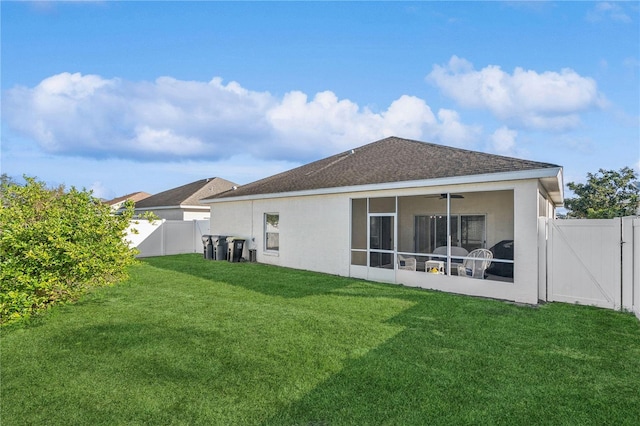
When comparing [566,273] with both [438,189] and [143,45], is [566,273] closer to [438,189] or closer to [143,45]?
[438,189]

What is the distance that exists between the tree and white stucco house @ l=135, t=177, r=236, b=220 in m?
28.2

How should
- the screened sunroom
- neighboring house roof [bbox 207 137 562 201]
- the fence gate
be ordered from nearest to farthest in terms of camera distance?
the fence gate
neighboring house roof [bbox 207 137 562 201]
the screened sunroom

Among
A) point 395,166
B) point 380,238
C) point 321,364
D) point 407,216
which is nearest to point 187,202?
point 407,216

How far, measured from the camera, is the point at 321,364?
4.45m

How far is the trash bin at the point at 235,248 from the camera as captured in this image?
15.6 m

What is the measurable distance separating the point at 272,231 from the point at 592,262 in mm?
10908

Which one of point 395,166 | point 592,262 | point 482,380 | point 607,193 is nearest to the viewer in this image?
point 482,380

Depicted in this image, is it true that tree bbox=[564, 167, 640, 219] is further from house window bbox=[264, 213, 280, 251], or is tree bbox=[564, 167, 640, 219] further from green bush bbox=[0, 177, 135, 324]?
green bush bbox=[0, 177, 135, 324]

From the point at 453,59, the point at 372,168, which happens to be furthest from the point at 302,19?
the point at 453,59

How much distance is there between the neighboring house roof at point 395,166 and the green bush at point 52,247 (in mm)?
6838

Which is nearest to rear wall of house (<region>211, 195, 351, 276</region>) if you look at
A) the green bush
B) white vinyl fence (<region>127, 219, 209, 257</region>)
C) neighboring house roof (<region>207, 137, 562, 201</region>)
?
neighboring house roof (<region>207, 137, 562, 201</region>)

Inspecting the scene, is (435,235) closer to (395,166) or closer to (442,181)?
(395,166)

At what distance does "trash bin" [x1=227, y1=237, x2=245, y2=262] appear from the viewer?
51.3 feet

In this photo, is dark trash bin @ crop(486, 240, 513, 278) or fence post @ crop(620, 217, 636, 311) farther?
dark trash bin @ crop(486, 240, 513, 278)
